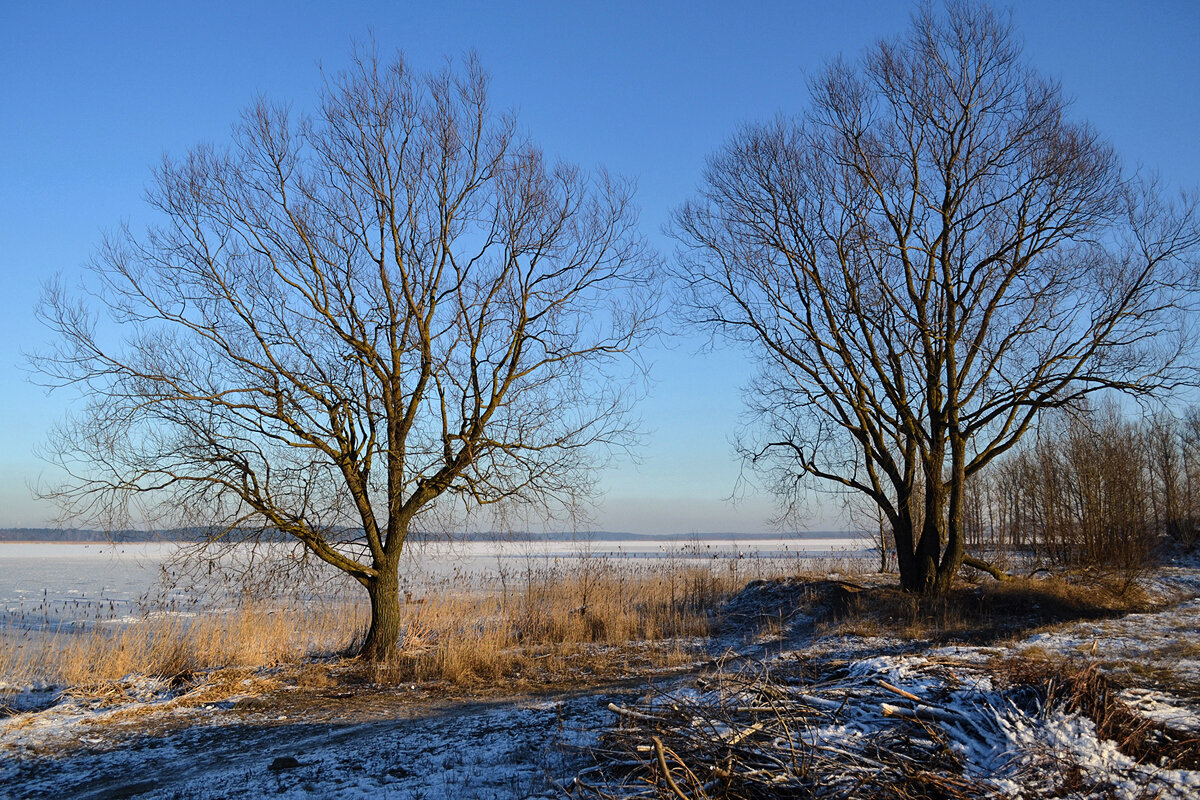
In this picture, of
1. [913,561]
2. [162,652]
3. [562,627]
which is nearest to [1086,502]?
[913,561]

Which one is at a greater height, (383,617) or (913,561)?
(913,561)

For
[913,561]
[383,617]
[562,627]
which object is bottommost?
[562,627]

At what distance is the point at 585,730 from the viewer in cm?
578

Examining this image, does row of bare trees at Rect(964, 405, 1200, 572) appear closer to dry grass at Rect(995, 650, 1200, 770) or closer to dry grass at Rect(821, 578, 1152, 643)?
dry grass at Rect(821, 578, 1152, 643)

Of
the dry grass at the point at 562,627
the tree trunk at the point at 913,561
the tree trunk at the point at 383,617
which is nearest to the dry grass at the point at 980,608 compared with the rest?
the tree trunk at the point at 913,561

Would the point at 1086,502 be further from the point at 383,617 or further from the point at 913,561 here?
the point at 383,617

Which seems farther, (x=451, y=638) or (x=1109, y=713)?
(x=451, y=638)

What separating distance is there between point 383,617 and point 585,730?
17.1 ft

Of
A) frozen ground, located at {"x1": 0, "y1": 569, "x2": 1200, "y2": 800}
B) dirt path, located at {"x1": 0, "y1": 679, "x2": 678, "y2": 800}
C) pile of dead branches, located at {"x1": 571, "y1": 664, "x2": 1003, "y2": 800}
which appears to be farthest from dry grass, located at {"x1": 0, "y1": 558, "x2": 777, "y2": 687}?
pile of dead branches, located at {"x1": 571, "y1": 664, "x2": 1003, "y2": 800}

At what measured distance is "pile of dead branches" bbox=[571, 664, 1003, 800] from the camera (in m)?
3.73

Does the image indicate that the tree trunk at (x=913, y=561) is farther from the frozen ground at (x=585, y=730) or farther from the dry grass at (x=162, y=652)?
the dry grass at (x=162, y=652)

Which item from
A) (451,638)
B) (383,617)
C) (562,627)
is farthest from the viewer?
(562,627)

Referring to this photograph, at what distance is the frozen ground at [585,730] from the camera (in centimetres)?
409

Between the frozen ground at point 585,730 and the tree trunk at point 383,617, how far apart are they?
992mm
